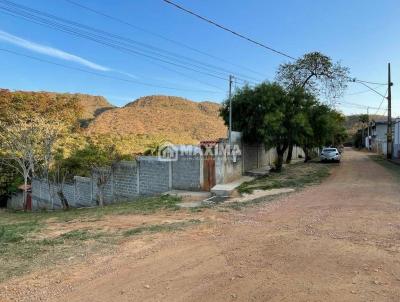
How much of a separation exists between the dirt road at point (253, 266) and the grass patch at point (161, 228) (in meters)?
0.55

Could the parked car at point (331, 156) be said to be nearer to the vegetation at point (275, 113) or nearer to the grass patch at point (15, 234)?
the vegetation at point (275, 113)

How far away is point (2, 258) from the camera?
21.6 ft

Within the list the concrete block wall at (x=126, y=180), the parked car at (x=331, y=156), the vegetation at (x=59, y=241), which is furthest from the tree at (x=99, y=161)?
the parked car at (x=331, y=156)

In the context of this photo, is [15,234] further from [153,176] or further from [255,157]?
[255,157]

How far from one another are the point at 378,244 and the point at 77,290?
5268 millimetres

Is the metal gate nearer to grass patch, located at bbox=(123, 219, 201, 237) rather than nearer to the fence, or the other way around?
the fence

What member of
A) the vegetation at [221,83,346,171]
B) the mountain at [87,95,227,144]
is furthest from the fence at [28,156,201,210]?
the mountain at [87,95,227,144]

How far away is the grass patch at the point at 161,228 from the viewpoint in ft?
27.6

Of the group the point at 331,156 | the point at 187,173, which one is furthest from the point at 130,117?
the point at 187,173

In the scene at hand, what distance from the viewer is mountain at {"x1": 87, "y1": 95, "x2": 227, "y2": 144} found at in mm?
50531

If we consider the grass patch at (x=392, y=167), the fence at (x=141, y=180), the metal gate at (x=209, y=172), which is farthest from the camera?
the grass patch at (x=392, y=167)

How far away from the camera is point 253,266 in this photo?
5699mm

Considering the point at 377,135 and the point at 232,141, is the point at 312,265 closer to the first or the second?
the point at 232,141

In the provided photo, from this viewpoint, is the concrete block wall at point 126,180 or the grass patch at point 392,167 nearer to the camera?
the concrete block wall at point 126,180
